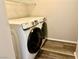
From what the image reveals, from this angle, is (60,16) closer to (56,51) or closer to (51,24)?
(51,24)

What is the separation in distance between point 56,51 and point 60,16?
92 centimetres

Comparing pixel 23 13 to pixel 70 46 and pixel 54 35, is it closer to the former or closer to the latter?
pixel 54 35

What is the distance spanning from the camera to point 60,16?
253 centimetres

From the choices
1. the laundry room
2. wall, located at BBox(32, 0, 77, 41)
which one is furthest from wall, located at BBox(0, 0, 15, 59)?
wall, located at BBox(32, 0, 77, 41)

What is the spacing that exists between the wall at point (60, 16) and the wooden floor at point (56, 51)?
0.83 feet

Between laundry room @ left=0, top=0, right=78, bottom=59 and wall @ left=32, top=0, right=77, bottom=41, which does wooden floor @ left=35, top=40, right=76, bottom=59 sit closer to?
laundry room @ left=0, top=0, right=78, bottom=59

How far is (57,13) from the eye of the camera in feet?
8.33

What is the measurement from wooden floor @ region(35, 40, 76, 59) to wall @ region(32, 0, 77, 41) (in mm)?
254

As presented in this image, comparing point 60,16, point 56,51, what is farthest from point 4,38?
point 60,16

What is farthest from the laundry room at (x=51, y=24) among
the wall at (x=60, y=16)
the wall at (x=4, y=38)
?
the wall at (x=4, y=38)

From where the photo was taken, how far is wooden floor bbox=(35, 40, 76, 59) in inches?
80.0

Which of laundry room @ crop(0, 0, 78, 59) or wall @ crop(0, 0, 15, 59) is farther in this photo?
laundry room @ crop(0, 0, 78, 59)

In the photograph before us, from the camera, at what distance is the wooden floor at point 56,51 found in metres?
2.03

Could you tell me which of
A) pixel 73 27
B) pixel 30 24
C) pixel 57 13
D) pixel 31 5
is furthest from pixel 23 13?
pixel 73 27
